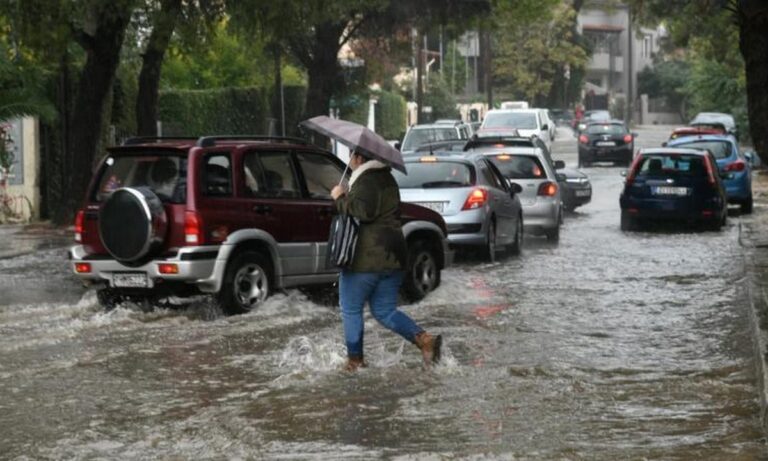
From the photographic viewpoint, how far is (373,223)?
1022 cm

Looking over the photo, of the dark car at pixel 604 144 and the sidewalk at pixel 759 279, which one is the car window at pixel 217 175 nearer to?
the sidewalk at pixel 759 279

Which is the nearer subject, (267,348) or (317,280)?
(267,348)

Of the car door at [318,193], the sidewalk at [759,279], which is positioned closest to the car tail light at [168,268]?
the car door at [318,193]

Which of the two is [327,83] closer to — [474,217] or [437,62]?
[474,217]

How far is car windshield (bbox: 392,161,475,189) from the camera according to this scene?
19.3 metres

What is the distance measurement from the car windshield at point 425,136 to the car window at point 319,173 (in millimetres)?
19907

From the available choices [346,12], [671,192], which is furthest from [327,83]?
[671,192]

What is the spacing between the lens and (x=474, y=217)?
1912 cm

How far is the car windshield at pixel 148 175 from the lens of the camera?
1342cm

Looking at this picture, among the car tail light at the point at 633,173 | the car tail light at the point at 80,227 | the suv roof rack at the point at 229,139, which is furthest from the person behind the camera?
the car tail light at the point at 633,173

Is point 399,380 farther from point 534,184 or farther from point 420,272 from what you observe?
point 534,184

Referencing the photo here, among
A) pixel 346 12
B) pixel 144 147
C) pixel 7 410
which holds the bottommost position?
pixel 7 410

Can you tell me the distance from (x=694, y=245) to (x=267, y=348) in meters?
12.1

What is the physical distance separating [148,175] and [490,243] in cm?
693
